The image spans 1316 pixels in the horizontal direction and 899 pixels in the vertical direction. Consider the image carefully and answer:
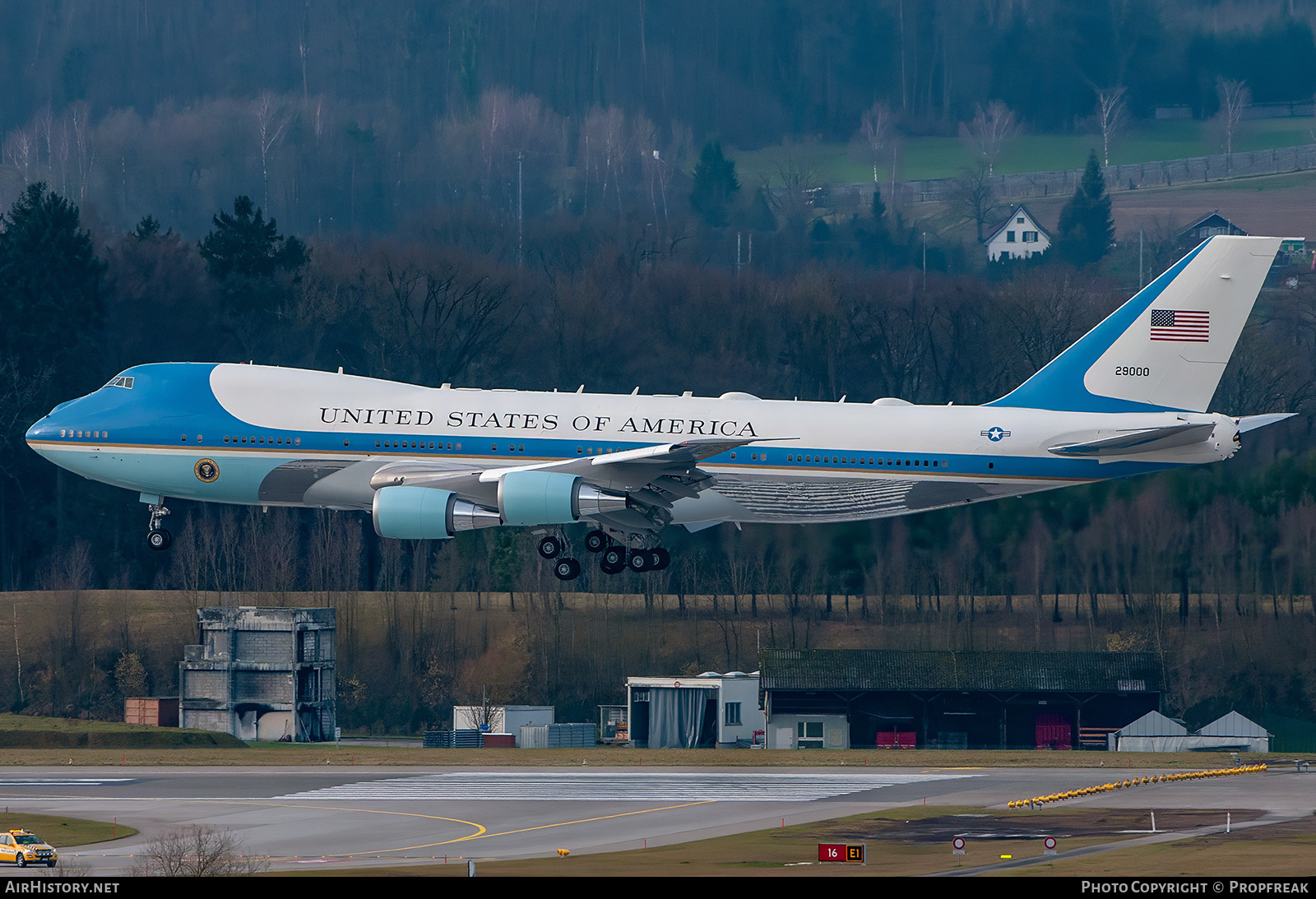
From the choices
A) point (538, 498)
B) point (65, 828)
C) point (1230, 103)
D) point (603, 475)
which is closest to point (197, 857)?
point (65, 828)

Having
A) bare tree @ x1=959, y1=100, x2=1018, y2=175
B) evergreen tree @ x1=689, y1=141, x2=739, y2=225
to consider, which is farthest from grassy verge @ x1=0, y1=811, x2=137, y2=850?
bare tree @ x1=959, y1=100, x2=1018, y2=175

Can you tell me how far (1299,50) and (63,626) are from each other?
157 metres

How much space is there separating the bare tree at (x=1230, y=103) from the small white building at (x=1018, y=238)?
2723cm

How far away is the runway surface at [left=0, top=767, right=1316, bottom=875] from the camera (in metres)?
47.2

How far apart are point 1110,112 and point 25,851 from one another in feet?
558

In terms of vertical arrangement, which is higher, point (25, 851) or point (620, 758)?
point (620, 758)

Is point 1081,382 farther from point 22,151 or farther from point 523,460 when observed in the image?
point 22,151

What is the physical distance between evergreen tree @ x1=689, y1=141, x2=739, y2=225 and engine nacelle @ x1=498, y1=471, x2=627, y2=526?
121 metres

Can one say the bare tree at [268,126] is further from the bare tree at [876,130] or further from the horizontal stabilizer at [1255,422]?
the horizontal stabilizer at [1255,422]

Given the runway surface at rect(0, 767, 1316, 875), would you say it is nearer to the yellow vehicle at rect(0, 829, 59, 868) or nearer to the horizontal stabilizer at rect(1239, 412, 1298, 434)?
the yellow vehicle at rect(0, 829, 59, 868)

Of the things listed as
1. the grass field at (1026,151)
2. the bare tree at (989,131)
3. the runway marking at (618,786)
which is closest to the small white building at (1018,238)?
the grass field at (1026,151)

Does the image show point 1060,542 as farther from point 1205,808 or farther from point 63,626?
point 63,626

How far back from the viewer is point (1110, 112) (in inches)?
7672

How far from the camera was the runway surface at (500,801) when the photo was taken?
155ft
